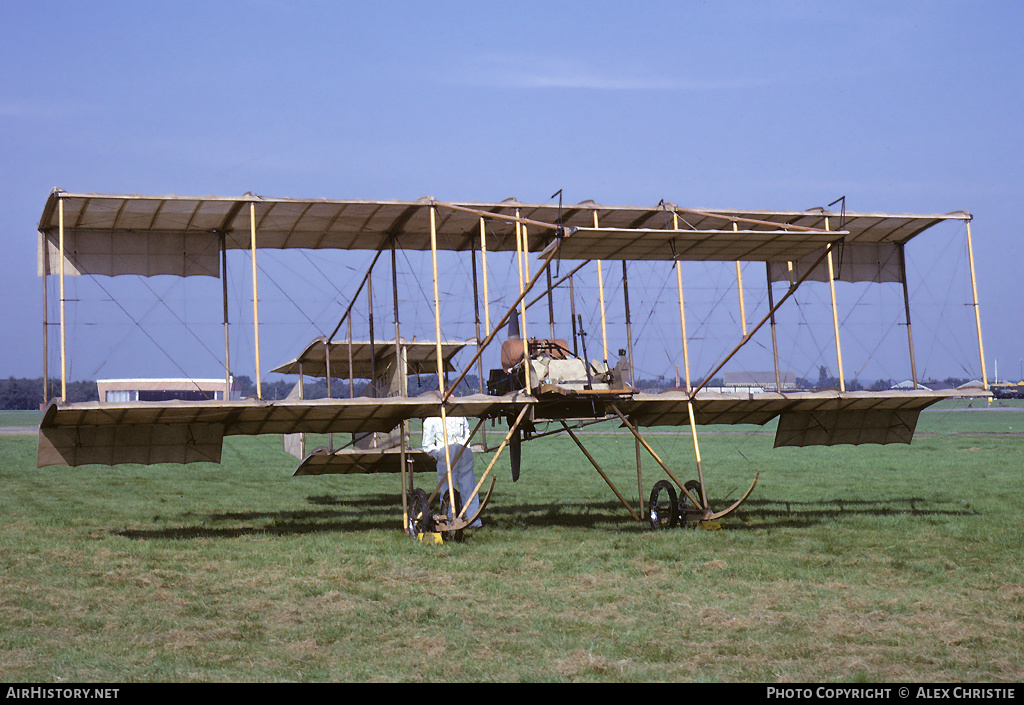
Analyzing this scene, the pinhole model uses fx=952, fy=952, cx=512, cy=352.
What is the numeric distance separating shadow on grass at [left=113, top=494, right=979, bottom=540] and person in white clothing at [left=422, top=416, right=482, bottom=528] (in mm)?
931

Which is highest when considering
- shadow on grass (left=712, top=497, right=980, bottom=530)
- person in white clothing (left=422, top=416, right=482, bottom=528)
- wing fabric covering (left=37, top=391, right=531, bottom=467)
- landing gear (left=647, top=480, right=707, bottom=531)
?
wing fabric covering (left=37, top=391, right=531, bottom=467)

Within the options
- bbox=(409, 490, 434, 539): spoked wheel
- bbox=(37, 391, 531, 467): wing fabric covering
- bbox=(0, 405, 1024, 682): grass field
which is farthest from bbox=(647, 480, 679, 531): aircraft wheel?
bbox=(409, 490, 434, 539): spoked wheel

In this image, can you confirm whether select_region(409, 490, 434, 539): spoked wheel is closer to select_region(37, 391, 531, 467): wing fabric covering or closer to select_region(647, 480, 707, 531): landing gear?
select_region(37, 391, 531, 467): wing fabric covering

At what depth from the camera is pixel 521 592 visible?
12688mm

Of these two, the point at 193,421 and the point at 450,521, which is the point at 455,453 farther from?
the point at 193,421

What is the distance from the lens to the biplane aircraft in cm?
1739

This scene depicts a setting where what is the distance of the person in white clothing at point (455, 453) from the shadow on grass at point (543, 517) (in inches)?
36.7

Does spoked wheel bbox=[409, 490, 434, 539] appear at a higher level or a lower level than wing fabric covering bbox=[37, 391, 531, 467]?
lower

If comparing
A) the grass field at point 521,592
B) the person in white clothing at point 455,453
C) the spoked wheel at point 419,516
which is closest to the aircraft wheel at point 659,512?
the grass field at point 521,592

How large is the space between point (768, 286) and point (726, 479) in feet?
39.7

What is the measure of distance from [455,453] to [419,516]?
2.70 m

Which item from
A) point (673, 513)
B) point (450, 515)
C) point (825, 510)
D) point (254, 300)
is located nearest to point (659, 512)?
point (673, 513)

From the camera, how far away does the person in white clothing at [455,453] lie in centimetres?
1995
